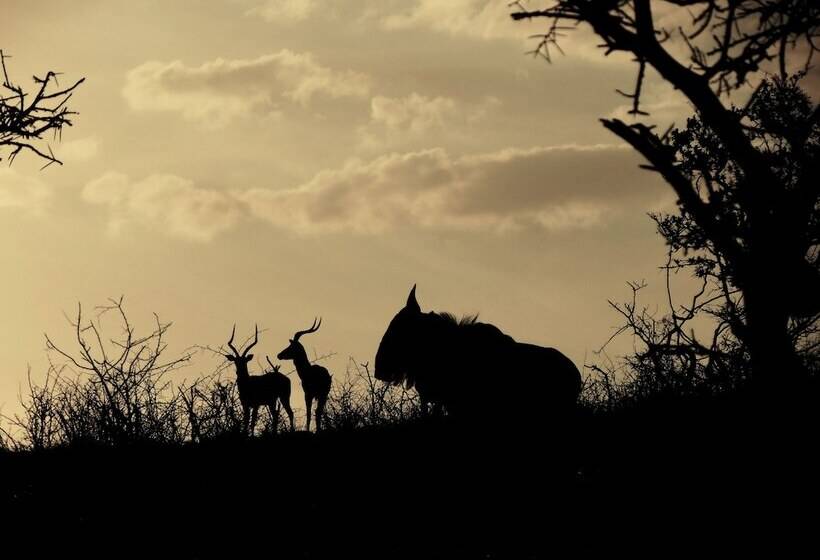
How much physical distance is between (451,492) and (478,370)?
3.21 meters

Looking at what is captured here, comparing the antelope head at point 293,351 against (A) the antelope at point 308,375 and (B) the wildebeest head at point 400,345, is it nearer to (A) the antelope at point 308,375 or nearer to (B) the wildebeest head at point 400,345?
(A) the antelope at point 308,375

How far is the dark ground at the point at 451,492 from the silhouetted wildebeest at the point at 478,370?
1.04 meters

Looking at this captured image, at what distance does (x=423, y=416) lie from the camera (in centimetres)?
1112

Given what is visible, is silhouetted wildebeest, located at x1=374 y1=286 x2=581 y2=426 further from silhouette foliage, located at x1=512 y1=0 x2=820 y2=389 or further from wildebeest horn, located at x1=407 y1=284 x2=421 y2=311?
silhouette foliage, located at x1=512 y1=0 x2=820 y2=389

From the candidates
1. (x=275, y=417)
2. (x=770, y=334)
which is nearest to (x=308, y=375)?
(x=275, y=417)

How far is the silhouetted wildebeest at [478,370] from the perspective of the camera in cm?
1175

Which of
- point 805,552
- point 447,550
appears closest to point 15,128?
point 447,550

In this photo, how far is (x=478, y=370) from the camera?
1175 cm

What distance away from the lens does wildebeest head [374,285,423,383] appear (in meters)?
12.3

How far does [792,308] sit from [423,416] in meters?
5.42

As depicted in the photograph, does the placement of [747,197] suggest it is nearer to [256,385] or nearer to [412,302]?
[412,302]

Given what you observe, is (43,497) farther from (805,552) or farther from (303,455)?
(805,552)

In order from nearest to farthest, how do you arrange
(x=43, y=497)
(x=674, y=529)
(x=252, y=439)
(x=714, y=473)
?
1. (x=674, y=529)
2. (x=714, y=473)
3. (x=43, y=497)
4. (x=252, y=439)

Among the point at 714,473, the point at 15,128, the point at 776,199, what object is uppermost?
the point at 15,128
